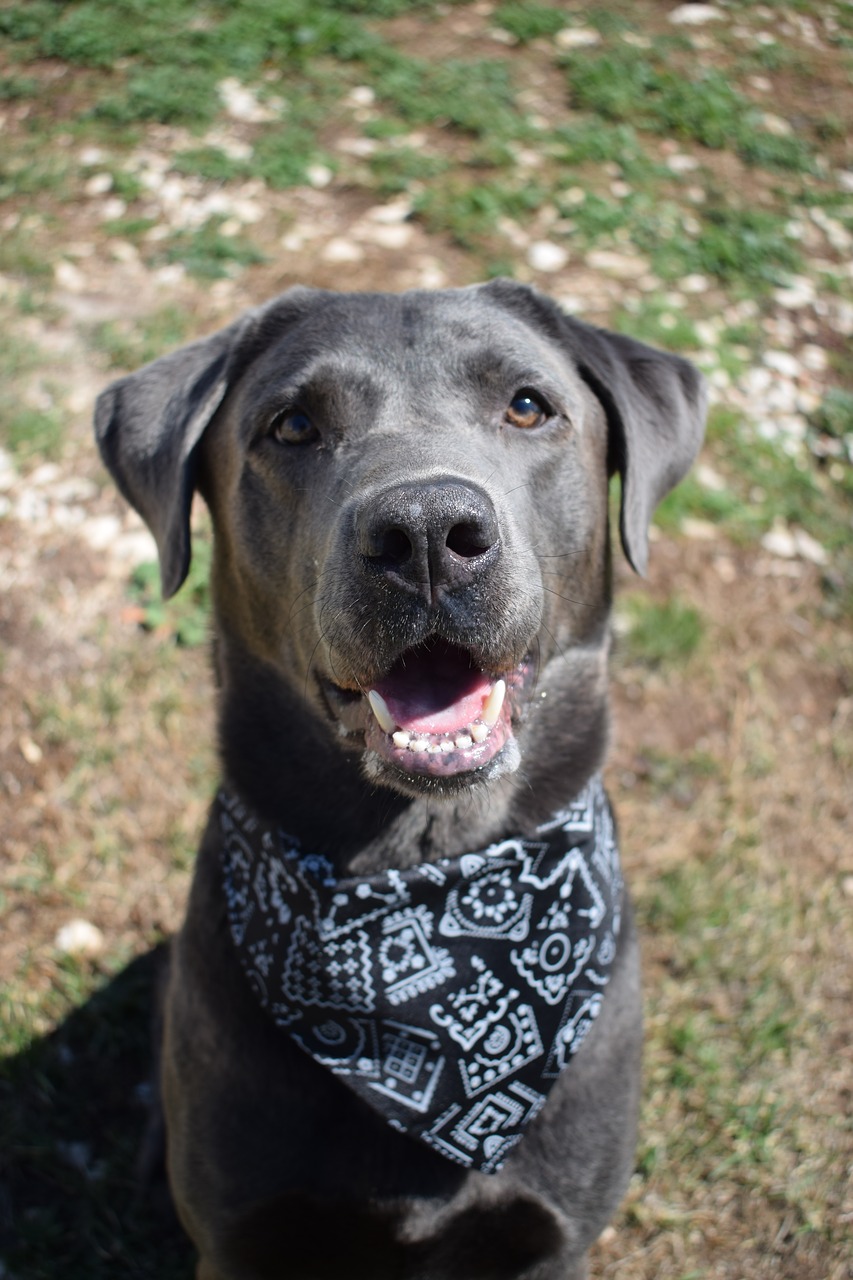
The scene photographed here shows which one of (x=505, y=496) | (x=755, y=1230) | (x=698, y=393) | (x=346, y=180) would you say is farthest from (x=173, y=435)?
(x=346, y=180)

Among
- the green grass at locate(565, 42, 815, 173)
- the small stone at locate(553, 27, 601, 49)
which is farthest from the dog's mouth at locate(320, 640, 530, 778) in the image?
the small stone at locate(553, 27, 601, 49)

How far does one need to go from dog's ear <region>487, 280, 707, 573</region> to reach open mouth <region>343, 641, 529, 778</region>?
2.32ft

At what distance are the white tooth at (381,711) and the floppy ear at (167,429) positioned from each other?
74 centimetres

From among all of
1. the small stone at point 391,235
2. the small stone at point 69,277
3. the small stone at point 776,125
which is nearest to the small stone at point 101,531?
the small stone at point 69,277

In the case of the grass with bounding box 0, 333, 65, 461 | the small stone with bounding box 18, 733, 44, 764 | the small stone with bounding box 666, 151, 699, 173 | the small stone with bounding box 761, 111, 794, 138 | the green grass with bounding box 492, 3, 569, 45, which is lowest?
the small stone with bounding box 18, 733, 44, 764

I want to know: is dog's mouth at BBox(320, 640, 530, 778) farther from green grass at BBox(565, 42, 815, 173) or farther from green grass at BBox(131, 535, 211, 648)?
green grass at BBox(565, 42, 815, 173)

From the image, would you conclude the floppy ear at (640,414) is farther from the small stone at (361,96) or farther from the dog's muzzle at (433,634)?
the small stone at (361,96)

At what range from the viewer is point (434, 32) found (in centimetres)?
723

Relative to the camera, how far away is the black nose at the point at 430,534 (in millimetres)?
1938

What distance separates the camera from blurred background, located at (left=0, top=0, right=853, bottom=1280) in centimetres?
337

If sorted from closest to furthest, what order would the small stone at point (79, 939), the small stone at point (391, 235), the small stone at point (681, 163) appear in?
the small stone at point (79, 939) < the small stone at point (391, 235) < the small stone at point (681, 163)

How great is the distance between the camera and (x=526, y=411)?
2.63 metres

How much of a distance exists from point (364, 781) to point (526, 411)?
38.0 inches

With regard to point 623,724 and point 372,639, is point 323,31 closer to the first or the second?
point 623,724
